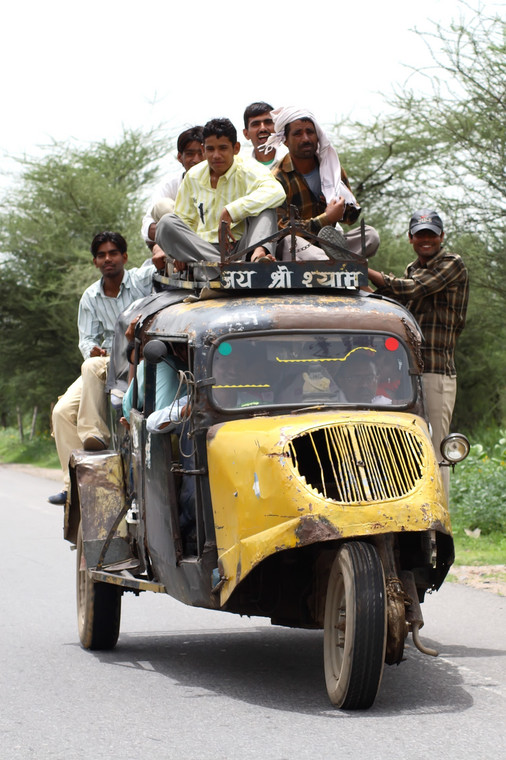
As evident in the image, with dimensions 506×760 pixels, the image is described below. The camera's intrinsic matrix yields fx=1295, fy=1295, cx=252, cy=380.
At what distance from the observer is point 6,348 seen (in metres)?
33.4

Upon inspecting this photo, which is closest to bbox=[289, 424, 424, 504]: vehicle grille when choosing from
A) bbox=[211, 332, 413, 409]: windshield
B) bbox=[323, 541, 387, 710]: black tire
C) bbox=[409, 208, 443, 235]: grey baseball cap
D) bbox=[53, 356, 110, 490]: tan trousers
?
bbox=[323, 541, 387, 710]: black tire

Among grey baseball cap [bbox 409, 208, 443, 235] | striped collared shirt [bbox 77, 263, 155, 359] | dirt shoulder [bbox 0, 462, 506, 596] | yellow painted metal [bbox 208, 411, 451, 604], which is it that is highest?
grey baseball cap [bbox 409, 208, 443, 235]

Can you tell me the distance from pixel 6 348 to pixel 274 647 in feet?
86.9

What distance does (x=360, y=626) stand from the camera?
565 cm

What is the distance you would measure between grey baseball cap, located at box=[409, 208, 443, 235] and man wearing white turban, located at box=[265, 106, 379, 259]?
1.22 feet

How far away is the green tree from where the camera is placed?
3225cm

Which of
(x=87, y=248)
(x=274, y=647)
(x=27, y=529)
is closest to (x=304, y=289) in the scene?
(x=274, y=647)

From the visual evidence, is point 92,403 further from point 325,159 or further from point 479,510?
point 479,510

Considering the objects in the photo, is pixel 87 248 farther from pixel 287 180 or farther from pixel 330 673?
pixel 330 673

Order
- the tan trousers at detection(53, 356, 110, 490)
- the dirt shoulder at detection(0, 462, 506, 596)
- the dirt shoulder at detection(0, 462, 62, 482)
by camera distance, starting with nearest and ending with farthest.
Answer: the tan trousers at detection(53, 356, 110, 490) < the dirt shoulder at detection(0, 462, 506, 596) < the dirt shoulder at detection(0, 462, 62, 482)

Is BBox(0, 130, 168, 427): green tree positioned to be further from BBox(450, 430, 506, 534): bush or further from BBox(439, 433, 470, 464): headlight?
BBox(439, 433, 470, 464): headlight

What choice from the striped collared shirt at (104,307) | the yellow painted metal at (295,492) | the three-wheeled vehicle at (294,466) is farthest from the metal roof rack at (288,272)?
the striped collared shirt at (104,307)

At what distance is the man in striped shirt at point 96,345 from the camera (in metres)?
8.77

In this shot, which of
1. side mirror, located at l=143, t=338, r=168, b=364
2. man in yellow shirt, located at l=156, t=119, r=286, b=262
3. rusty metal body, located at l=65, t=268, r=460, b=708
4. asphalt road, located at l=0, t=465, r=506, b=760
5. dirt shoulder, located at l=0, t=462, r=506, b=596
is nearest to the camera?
asphalt road, located at l=0, t=465, r=506, b=760
